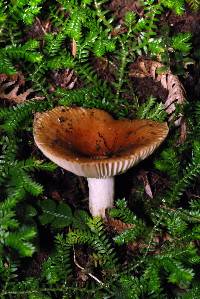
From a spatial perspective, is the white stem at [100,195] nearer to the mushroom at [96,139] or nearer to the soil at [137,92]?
the mushroom at [96,139]

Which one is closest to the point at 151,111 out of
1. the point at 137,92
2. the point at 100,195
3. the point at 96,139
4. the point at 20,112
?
the point at 137,92

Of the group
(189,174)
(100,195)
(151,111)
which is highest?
(151,111)

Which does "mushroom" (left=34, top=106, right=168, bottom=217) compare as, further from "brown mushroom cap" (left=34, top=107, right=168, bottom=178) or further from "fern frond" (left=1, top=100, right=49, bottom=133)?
"fern frond" (left=1, top=100, right=49, bottom=133)

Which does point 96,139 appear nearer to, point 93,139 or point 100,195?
point 93,139

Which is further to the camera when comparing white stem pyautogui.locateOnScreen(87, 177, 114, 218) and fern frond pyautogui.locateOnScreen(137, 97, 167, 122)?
fern frond pyautogui.locateOnScreen(137, 97, 167, 122)

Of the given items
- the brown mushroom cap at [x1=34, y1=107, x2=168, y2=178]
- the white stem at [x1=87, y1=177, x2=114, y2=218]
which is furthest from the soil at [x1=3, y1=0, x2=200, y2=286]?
the brown mushroom cap at [x1=34, y1=107, x2=168, y2=178]

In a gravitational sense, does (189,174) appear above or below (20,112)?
below

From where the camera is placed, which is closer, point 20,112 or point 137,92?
point 20,112
